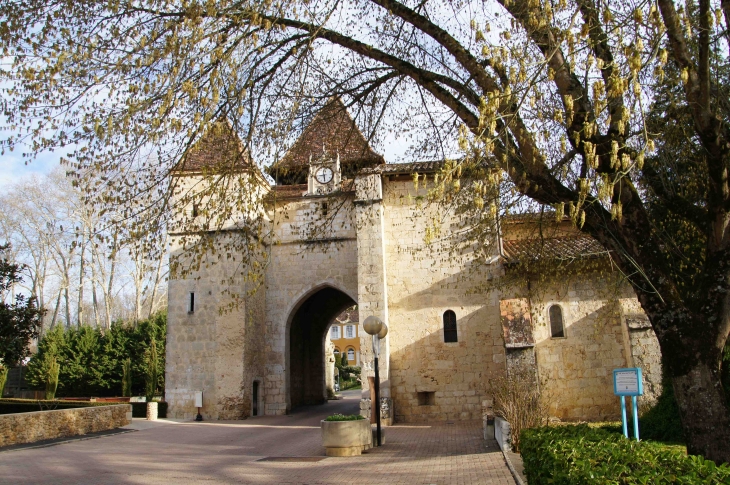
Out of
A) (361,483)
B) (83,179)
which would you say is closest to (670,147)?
(361,483)

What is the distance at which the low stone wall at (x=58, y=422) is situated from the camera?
1326 cm

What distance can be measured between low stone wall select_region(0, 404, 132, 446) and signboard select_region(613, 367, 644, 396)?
41.6ft

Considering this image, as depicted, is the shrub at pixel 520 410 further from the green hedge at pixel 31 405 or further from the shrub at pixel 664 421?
the green hedge at pixel 31 405

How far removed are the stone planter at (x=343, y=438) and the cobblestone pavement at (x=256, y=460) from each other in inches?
10.4

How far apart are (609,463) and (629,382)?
3.59 meters

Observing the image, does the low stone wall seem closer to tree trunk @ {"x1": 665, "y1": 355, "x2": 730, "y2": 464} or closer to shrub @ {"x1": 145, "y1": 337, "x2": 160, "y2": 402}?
shrub @ {"x1": 145, "y1": 337, "x2": 160, "y2": 402}

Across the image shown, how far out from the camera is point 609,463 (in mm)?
4379

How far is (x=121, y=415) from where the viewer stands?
17266 millimetres

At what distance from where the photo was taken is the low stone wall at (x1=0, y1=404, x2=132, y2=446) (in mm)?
13258

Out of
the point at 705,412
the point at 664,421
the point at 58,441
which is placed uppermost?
the point at 705,412

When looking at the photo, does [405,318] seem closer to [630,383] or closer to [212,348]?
[212,348]

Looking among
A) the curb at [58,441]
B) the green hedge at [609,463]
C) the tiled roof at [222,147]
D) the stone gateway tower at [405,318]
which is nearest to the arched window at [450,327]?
the stone gateway tower at [405,318]

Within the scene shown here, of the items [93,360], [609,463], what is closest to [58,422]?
[609,463]

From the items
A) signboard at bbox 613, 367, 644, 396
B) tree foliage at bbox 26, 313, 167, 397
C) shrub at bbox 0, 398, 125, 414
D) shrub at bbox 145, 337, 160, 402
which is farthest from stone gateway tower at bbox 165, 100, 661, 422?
tree foliage at bbox 26, 313, 167, 397
